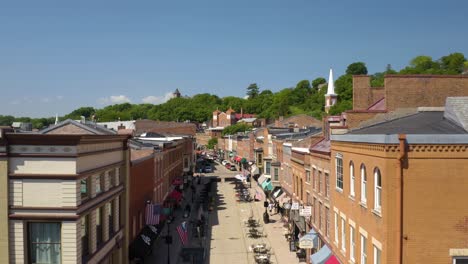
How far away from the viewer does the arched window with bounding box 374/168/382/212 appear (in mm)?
16234

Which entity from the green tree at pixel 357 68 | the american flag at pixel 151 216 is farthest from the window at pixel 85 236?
the green tree at pixel 357 68

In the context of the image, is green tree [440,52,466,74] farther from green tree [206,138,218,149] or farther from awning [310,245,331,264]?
awning [310,245,331,264]

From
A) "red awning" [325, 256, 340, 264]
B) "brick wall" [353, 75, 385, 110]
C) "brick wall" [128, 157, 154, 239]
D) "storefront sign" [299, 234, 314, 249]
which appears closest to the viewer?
"red awning" [325, 256, 340, 264]

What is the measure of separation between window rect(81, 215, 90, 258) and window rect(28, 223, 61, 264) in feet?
4.02

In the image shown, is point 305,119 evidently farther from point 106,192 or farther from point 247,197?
point 106,192

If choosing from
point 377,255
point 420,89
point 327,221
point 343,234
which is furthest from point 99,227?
point 420,89

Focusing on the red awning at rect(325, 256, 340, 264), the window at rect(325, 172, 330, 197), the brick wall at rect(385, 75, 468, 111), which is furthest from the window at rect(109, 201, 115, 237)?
the brick wall at rect(385, 75, 468, 111)

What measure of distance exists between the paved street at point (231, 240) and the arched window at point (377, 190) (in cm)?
1753

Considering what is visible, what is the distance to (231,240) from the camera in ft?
131

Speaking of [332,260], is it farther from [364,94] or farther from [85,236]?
[364,94]

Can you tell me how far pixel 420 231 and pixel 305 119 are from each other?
72901 mm

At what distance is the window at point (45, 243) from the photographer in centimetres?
1716

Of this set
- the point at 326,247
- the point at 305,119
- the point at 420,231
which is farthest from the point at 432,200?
the point at 305,119

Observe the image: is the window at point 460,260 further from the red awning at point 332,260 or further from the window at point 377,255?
the red awning at point 332,260
